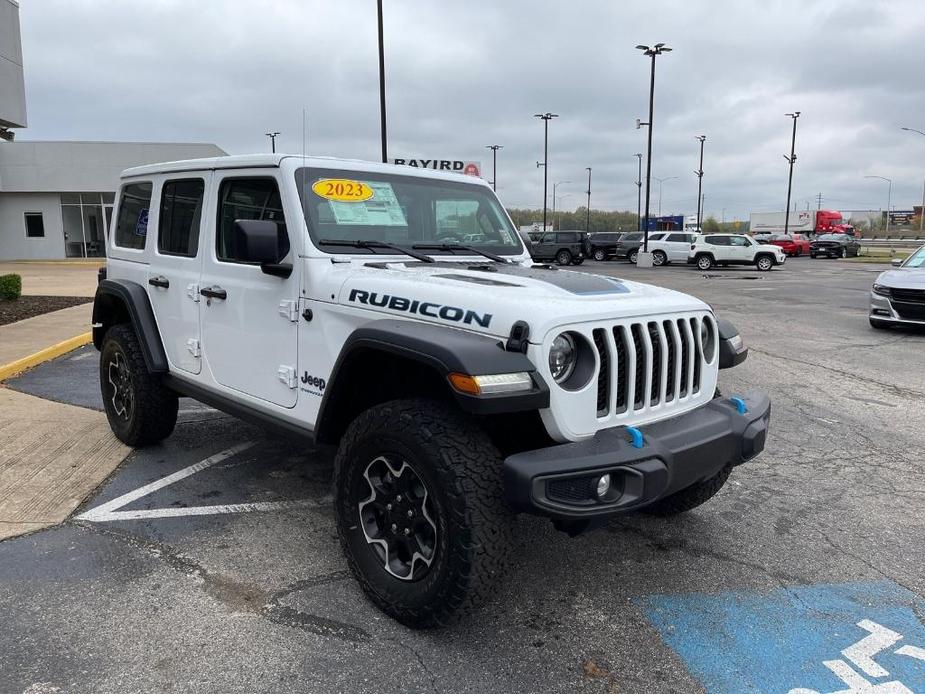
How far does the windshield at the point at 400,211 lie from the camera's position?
3633 millimetres

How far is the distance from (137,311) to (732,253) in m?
30.6

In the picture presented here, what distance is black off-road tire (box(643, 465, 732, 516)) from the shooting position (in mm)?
3682

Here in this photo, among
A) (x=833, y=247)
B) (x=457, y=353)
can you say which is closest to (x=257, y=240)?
(x=457, y=353)

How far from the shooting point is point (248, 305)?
12.3ft

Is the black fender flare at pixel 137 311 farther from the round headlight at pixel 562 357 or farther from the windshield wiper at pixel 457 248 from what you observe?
A: the round headlight at pixel 562 357

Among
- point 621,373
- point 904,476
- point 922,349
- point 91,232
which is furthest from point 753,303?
point 91,232

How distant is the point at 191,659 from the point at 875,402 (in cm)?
639

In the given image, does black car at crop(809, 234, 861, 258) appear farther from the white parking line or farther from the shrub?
the white parking line

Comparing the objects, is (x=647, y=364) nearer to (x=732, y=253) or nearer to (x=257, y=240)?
(x=257, y=240)

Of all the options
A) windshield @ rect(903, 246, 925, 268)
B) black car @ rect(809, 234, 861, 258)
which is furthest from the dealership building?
black car @ rect(809, 234, 861, 258)

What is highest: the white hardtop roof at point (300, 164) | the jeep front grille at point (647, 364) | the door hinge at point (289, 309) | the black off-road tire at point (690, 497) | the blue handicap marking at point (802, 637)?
the white hardtop roof at point (300, 164)

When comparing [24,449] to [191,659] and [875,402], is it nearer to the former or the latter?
[191,659]

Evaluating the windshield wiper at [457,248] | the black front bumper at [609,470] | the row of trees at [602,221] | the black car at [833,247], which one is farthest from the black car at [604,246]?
the row of trees at [602,221]

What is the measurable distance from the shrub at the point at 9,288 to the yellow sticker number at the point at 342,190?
38.2 feet
